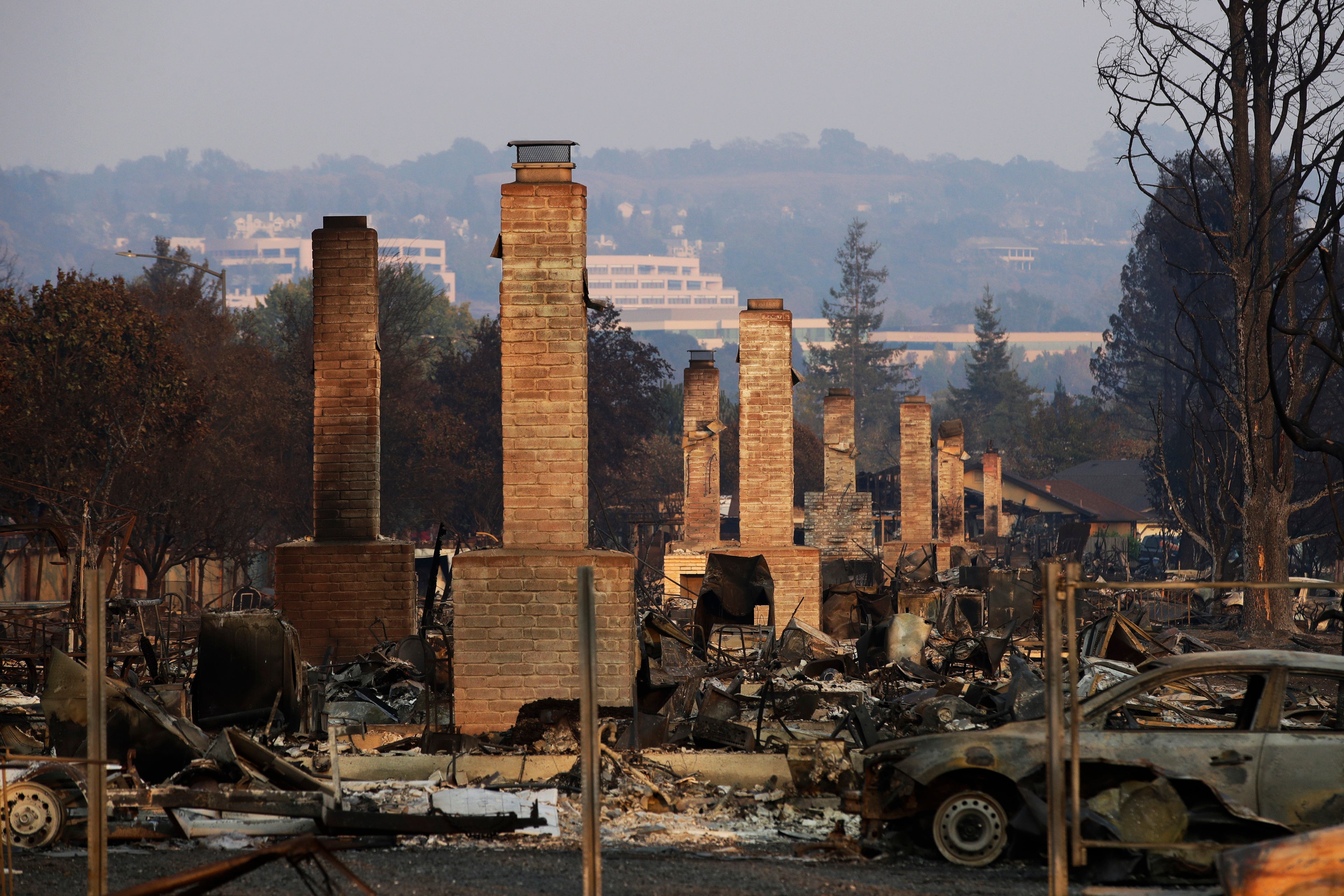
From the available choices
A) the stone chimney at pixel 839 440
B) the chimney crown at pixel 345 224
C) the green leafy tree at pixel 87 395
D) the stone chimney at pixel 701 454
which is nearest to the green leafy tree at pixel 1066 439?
the stone chimney at pixel 839 440

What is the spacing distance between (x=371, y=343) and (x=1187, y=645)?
9.79 m

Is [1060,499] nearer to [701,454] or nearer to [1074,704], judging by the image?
[701,454]

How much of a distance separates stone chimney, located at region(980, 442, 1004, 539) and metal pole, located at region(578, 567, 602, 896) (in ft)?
148

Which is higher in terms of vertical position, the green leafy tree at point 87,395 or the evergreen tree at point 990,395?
the evergreen tree at point 990,395

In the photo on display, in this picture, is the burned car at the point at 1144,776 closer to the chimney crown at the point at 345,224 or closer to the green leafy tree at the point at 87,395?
the chimney crown at the point at 345,224

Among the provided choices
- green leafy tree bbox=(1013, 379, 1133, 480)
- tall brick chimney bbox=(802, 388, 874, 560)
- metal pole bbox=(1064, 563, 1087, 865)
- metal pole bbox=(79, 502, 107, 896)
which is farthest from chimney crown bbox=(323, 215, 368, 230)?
green leafy tree bbox=(1013, 379, 1133, 480)

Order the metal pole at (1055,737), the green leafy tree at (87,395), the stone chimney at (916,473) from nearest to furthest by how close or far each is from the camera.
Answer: the metal pole at (1055,737) → the green leafy tree at (87,395) → the stone chimney at (916,473)

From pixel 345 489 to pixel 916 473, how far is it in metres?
23.5

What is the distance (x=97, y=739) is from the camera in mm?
5031

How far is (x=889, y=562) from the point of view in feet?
114

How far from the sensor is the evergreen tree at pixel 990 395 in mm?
107188

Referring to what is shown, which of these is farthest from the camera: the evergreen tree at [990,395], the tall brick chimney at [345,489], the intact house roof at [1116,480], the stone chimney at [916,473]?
the evergreen tree at [990,395]

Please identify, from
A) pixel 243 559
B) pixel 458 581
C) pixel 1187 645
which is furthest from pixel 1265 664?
pixel 243 559

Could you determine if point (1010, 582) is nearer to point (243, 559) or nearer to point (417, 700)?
point (417, 700)
